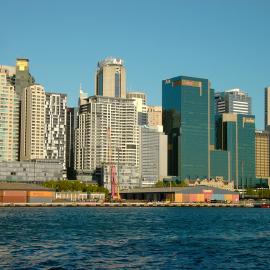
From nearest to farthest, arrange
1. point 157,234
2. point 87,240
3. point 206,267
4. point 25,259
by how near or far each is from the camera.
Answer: point 206,267, point 25,259, point 87,240, point 157,234

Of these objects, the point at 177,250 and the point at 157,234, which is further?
the point at 157,234

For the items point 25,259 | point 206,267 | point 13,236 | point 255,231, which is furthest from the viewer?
point 255,231

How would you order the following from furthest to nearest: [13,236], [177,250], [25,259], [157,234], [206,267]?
[157,234], [13,236], [177,250], [25,259], [206,267]

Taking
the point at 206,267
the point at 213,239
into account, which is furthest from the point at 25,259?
the point at 213,239

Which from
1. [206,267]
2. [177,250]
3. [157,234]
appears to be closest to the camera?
[206,267]

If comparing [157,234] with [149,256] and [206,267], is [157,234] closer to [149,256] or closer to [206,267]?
[149,256]

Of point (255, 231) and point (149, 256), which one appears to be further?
point (255, 231)

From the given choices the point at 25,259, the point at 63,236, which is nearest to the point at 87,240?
the point at 63,236

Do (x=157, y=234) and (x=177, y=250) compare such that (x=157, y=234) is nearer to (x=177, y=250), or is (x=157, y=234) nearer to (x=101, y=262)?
(x=177, y=250)

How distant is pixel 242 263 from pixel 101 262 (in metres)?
12.9

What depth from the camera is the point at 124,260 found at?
61344mm

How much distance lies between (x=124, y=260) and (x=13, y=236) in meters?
29.3

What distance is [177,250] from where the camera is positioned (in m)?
70.6

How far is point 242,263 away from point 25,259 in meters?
20.0
